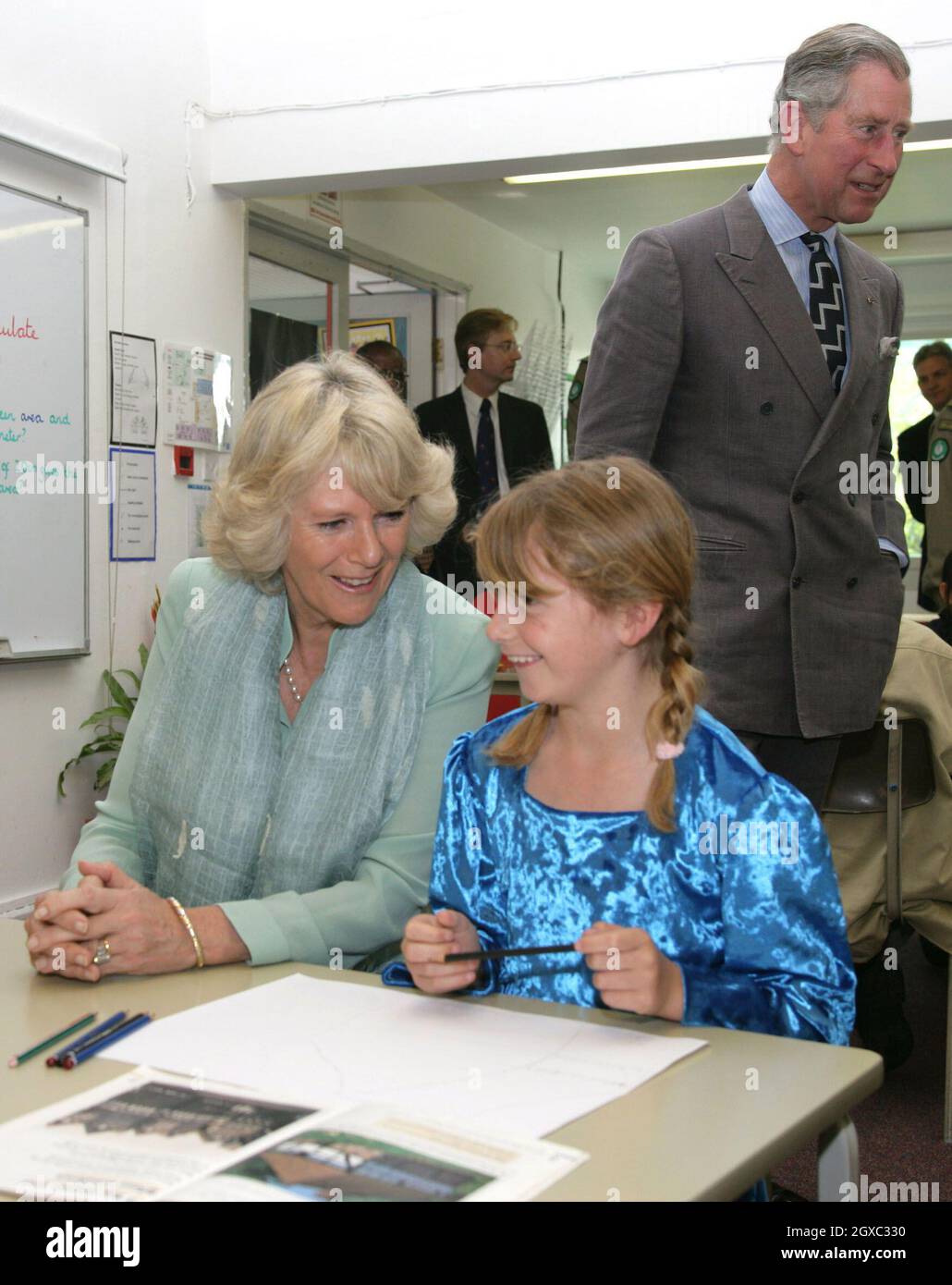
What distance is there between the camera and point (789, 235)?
208 cm

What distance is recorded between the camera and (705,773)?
1.34 meters

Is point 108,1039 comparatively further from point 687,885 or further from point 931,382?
point 931,382

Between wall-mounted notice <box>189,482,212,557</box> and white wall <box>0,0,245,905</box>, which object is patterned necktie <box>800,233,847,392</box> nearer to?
white wall <box>0,0,245,905</box>

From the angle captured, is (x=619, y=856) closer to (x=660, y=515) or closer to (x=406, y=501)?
(x=660, y=515)

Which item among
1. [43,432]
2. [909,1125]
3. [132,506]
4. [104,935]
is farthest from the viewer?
[132,506]

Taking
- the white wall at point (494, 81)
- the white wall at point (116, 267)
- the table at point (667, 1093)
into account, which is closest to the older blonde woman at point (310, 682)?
the table at point (667, 1093)

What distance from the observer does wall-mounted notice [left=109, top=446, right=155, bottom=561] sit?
4.53 m

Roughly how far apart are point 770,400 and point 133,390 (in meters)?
3.03

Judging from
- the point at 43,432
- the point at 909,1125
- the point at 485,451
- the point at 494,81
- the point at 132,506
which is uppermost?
the point at 494,81

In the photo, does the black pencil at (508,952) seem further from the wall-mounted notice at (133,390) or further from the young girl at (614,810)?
the wall-mounted notice at (133,390)

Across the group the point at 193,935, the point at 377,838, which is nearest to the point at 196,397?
the point at 377,838

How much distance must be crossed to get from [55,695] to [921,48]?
10.4 feet

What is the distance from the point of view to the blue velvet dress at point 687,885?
4.03ft
